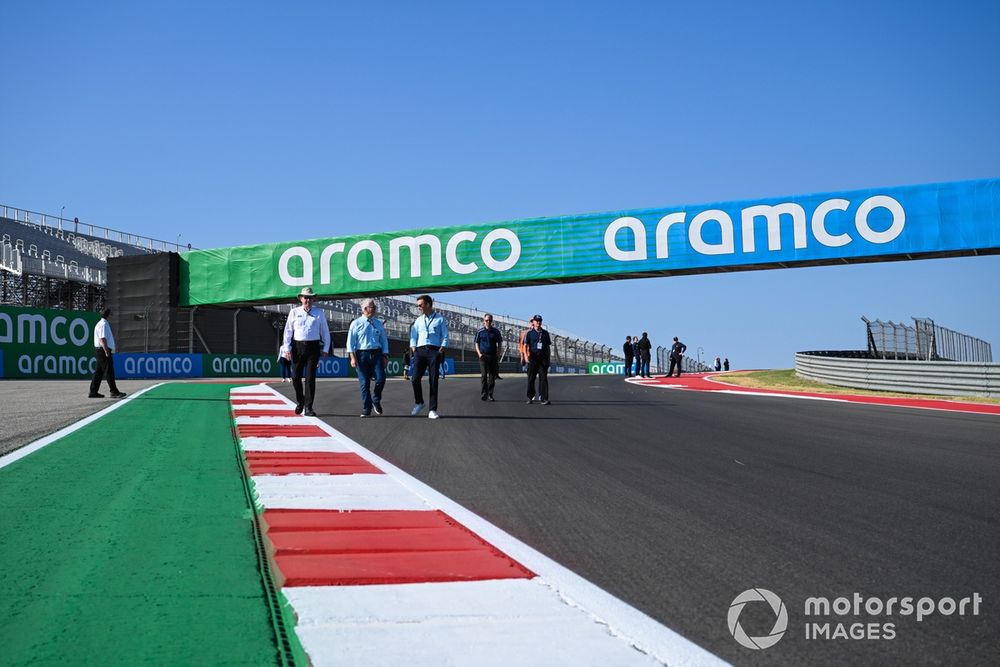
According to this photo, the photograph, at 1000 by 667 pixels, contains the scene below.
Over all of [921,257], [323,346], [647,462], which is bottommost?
[647,462]

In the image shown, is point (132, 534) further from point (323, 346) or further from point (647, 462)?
point (323, 346)

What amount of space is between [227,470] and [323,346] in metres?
4.63

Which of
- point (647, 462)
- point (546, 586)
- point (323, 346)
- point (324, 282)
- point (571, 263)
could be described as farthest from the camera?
point (324, 282)

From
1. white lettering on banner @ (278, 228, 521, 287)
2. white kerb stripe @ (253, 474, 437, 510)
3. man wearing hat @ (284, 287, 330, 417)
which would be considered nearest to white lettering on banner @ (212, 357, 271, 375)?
white lettering on banner @ (278, 228, 521, 287)

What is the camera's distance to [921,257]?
2300cm

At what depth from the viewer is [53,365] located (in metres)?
24.6

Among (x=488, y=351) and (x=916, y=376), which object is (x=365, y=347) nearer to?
(x=488, y=351)

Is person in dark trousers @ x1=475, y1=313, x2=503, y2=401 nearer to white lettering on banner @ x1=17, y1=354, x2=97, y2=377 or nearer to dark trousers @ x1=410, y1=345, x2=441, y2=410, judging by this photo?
dark trousers @ x1=410, y1=345, x2=441, y2=410

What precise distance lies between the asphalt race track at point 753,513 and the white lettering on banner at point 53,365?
19.5 metres

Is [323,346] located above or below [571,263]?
below

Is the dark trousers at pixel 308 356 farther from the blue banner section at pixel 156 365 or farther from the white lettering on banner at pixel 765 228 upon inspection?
the blue banner section at pixel 156 365

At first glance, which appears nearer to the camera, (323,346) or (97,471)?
(97,471)

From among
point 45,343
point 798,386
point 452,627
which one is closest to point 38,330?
point 45,343

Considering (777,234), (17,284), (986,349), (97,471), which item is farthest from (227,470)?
(17,284)
